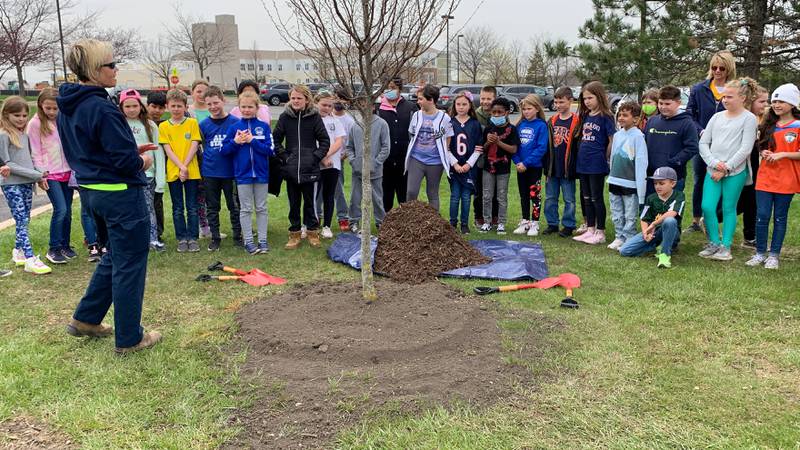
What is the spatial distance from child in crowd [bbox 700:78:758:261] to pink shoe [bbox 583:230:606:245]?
1.16 meters

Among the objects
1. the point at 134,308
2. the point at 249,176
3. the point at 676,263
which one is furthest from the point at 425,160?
the point at 134,308

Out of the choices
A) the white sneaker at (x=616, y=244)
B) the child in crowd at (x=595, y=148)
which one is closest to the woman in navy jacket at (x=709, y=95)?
the child in crowd at (x=595, y=148)

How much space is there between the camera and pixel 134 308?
4.04m

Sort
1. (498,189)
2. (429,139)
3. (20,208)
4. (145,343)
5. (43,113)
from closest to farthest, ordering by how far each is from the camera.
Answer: (145,343) → (20,208) → (43,113) → (429,139) → (498,189)

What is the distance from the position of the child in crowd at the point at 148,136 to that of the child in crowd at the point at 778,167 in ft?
20.9

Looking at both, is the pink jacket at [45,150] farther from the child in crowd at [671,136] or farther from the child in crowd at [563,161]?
the child in crowd at [671,136]

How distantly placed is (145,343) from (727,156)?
19.0ft

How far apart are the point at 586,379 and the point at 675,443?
73 cm

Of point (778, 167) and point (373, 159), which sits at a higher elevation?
point (373, 159)

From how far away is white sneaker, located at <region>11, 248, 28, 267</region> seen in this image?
20.7ft

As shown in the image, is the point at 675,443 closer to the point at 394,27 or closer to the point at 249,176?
the point at 394,27

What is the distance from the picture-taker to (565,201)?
25.5 ft

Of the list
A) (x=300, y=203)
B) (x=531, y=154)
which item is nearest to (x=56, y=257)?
(x=300, y=203)

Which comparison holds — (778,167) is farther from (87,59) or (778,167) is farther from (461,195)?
(87,59)
